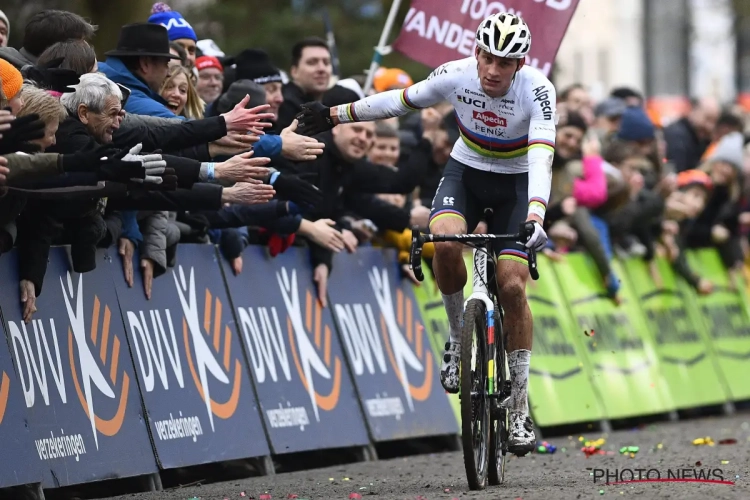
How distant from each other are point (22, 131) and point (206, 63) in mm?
4390

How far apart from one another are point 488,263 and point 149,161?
88.5 inches

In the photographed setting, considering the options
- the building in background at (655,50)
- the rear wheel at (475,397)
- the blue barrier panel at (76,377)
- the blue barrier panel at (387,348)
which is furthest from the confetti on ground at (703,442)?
the building in background at (655,50)

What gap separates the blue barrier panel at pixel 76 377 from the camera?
906cm

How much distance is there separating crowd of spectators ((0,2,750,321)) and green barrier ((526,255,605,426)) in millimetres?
497

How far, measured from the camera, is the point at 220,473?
10.9 m

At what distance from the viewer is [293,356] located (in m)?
11.7

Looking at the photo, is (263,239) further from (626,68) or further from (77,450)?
(626,68)

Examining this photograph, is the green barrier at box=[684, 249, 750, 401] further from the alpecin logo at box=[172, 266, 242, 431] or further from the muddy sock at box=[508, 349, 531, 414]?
the muddy sock at box=[508, 349, 531, 414]

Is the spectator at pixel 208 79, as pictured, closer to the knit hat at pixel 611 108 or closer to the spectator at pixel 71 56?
the spectator at pixel 71 56

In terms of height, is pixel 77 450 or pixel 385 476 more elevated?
pixel 77 450

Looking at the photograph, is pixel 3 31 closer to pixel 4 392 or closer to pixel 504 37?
pixel 4 392

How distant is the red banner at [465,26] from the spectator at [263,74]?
1.57 meters

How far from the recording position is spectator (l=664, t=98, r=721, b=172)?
19.2m

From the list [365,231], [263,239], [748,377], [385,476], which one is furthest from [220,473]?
[748,377]
